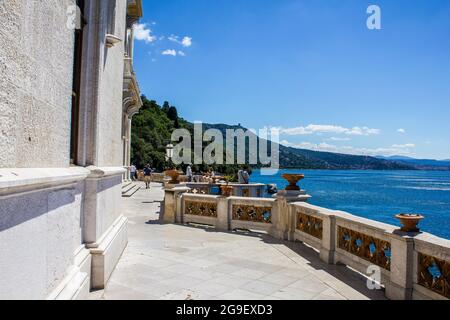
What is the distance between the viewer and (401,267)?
5.31 metres

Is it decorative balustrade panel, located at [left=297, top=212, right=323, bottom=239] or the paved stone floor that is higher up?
decorative balustrade panel, located at [left=297, top=212, right=323, bottom=239]

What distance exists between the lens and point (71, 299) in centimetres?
366

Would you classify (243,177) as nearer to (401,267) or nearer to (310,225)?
(310,225)

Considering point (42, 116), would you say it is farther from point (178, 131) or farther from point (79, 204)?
point (178, 131)

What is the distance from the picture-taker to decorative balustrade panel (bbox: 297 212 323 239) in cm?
826

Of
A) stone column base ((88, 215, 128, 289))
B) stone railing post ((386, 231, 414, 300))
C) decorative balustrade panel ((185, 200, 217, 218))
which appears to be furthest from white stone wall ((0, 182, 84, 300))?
decorative balustrade panel ((185, 200, 217, 218))

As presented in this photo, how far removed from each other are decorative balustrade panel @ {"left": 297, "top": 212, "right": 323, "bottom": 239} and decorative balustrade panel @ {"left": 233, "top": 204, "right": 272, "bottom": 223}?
1372 millimetres

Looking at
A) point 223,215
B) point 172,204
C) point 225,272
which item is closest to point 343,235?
point 225,272

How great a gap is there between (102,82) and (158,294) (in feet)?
11.0

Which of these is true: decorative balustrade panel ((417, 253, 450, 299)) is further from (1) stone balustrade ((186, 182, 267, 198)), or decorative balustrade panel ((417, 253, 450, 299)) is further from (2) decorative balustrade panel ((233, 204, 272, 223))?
(1) stone balustrade ((186, 182, 267, 198))

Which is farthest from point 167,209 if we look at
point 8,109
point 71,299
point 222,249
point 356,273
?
point 8,109

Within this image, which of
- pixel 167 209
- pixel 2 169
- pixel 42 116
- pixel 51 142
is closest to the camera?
pixel 2 169

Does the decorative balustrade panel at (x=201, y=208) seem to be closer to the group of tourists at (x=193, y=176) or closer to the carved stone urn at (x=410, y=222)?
the group of tourists at (x=193, y=176)

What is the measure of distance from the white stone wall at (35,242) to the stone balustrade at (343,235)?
176 inches
